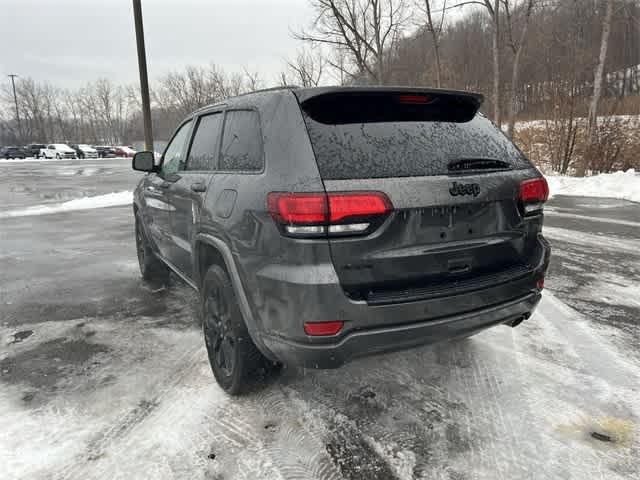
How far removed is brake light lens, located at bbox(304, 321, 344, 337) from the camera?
6.73 ft

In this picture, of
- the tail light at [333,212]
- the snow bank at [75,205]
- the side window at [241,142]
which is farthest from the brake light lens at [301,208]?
the snow bank at [75,205]

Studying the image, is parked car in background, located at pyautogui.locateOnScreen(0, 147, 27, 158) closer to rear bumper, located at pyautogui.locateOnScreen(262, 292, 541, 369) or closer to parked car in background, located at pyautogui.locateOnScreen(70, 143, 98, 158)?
parked car in background, located at pyautogui.locateOnScreen(70, 143, 98, 158)

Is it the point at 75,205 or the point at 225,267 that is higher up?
the point at 225,267

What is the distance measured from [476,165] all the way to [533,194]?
46 cm

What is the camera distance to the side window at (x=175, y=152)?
151 inches

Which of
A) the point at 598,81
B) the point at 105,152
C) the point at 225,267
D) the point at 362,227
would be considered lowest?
the point at 225,267

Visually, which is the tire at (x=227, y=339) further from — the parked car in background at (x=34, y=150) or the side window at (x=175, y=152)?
the parked car in background at (x=34, y=150)

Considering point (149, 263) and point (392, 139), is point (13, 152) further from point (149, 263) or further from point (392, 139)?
point (392, 139)

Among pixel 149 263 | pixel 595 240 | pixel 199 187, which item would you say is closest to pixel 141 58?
pixel 149 263

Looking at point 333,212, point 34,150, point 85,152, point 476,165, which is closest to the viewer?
point 333,212

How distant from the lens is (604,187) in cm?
1221

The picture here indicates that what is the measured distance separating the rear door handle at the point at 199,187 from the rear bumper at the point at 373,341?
1.18 meters

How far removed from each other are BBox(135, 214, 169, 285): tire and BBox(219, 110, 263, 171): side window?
7.88 ft

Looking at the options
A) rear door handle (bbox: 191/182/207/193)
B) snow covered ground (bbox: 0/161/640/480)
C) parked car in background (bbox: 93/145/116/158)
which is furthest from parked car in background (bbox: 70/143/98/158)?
rear door handle (bbox: 191/182/207/193)
